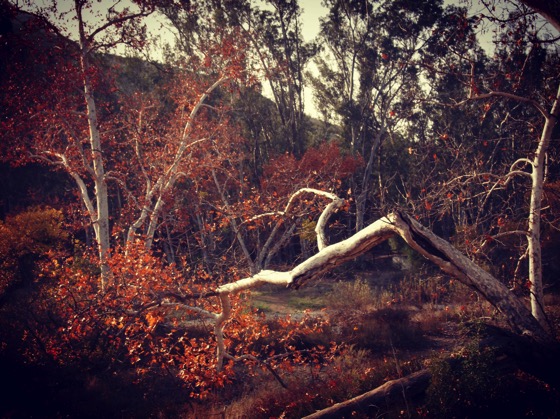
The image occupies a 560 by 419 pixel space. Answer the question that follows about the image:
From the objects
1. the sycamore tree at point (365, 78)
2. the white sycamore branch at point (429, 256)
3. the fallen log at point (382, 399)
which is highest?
the sycamore tree at point (365, 78)

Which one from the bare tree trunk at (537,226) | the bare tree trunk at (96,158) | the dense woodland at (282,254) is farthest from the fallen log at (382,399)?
the bare tree trunk at (96,158)

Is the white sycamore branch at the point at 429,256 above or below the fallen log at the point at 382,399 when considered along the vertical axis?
above

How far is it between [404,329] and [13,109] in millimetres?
13995

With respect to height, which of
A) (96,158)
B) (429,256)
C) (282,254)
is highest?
(96,158)

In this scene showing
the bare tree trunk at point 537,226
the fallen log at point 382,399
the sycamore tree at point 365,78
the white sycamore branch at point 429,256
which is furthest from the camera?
the sycamore tree at point 365,78

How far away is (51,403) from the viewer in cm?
680

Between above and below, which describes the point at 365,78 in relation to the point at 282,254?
above

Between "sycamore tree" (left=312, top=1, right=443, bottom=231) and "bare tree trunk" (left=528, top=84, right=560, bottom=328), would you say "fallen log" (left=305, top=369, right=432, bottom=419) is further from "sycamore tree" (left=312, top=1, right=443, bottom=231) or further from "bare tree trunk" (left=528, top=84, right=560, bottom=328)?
"sycamore tree" (left=312, top=1, right=443, bottom=231)

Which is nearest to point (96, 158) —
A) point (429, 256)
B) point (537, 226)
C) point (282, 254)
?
point (429, 256)

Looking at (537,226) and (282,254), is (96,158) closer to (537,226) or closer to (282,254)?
(537,226)

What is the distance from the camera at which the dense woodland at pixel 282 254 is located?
5.21 meters

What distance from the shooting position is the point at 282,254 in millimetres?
24719

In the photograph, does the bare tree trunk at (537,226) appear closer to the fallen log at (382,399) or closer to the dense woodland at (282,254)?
the dense woodland at (282,254)

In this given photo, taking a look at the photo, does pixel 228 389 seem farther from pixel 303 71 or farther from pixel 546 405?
pixel 303 71
